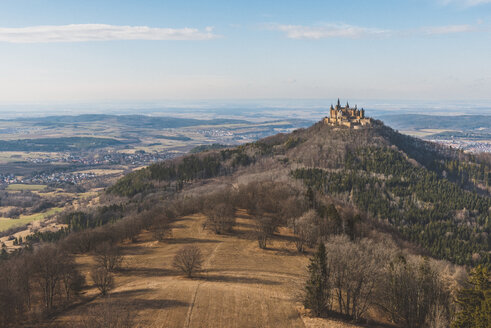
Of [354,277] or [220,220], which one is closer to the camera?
[354,277]

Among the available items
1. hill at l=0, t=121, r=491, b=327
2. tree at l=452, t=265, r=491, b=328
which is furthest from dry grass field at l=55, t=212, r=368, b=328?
tree at l=452, t=265, r=491, b=328

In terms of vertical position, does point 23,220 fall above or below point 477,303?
below

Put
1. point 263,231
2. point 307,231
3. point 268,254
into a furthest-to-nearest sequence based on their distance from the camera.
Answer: point 307,231
point 263,231
point 268,254

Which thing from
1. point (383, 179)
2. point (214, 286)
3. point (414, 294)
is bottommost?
point (383, 179)

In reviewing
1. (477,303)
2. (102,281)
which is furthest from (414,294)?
(102,281)

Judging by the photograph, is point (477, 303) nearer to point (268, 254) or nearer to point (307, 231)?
point (268, 254)

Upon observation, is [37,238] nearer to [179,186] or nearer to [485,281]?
[179,186]

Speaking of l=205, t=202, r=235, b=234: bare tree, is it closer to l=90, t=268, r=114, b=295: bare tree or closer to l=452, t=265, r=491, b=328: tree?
l=90, t=268, r=114, b=295: bare tree

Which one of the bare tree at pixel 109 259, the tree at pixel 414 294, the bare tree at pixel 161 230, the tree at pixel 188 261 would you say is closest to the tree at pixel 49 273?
the bare tree at pixel 109 259
